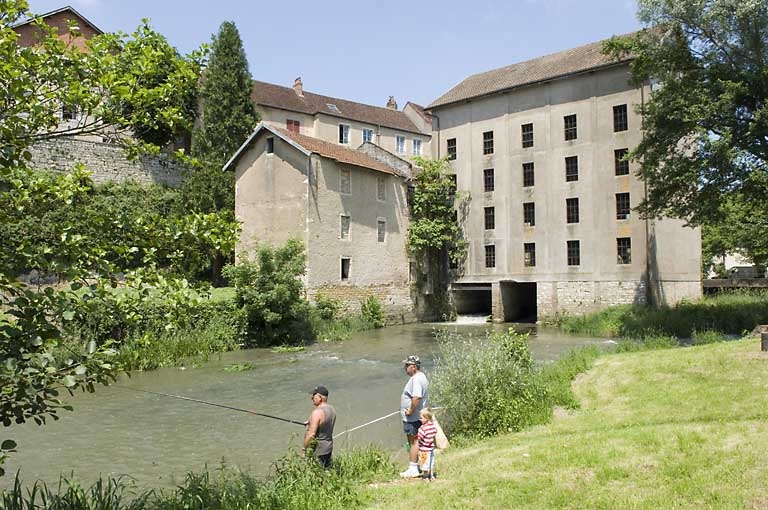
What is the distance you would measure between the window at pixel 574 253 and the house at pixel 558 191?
7 cm

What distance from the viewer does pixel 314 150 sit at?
27609 mm

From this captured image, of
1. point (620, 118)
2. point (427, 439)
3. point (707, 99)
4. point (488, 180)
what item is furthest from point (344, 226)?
point (427, 439)

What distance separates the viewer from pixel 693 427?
750 centimetres

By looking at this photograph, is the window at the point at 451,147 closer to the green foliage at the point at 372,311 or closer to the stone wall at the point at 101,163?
the green foliage at the point at 372,311

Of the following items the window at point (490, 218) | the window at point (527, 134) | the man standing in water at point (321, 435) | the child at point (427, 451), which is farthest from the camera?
the window at point (490, 218)

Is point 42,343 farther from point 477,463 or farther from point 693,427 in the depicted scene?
point 693,427

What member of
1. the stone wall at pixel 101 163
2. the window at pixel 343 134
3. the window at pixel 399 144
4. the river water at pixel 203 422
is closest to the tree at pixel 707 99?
the river water at pixel 203 422

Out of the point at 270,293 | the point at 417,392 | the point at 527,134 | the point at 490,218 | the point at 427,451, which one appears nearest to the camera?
the point at 427,451

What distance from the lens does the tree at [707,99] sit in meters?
17.0

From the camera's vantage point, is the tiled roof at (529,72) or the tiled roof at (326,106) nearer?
the tiled roof at (529,72)

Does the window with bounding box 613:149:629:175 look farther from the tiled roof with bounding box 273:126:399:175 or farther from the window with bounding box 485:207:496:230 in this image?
the tiled roof with bounding box 273:126:399:175

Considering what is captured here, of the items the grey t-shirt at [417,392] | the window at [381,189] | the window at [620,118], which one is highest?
the window at [620,118]

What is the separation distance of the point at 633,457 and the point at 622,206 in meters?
23.3

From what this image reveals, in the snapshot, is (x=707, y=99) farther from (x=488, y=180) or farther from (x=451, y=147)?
(x=451, y=147)
